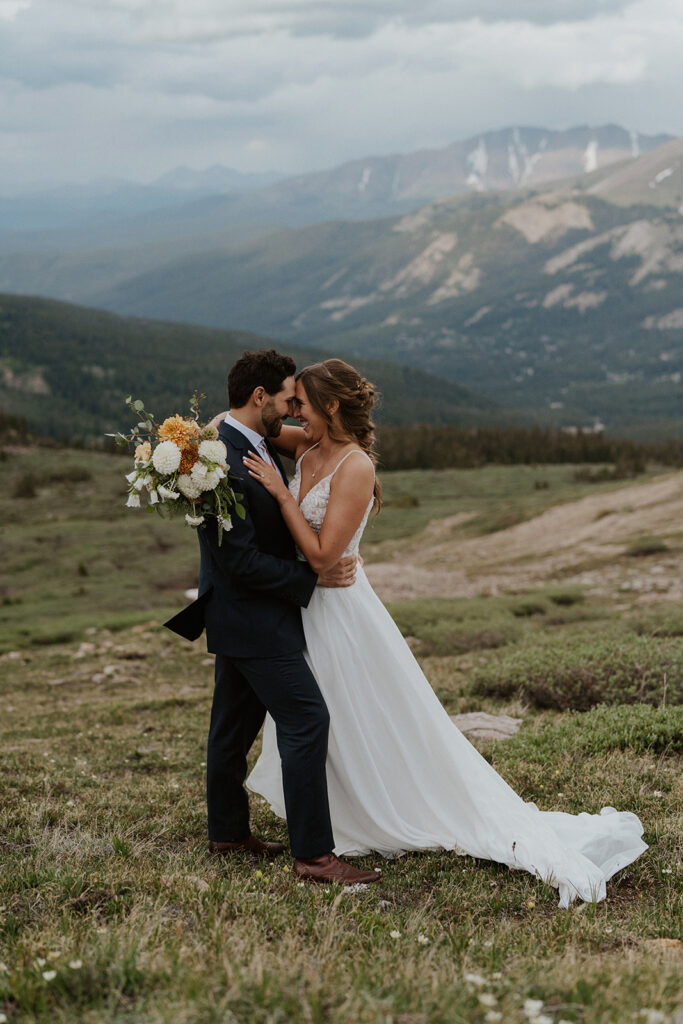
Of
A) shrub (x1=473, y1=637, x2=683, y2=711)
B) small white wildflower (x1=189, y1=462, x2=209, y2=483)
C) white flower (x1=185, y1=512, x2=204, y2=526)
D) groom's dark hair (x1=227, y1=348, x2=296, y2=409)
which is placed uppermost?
groom's dark hair (x1=227, y1=348, x2=296, y2=409)

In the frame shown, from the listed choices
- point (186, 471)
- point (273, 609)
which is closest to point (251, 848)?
point (273, 609)

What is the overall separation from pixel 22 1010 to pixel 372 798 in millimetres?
3558

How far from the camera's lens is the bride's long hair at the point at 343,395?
6.46 metres

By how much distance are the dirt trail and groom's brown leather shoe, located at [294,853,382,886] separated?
17.1 metres

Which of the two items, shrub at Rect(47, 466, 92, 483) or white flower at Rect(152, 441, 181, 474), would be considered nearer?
white flower at Rect(152, 441, 181, 474)

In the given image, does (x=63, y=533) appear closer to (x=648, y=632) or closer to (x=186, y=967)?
(x=648, y=632)

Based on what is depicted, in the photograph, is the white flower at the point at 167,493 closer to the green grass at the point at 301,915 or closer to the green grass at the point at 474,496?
the green grass at the point at 301,915

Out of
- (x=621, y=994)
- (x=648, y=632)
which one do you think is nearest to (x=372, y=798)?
(x=621, y=994)

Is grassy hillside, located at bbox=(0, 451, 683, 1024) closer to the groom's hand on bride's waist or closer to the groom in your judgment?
the groom

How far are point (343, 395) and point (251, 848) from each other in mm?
3655

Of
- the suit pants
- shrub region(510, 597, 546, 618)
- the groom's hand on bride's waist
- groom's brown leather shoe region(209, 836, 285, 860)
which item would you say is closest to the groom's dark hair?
the groom's hand on bride's waist

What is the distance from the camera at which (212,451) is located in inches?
232

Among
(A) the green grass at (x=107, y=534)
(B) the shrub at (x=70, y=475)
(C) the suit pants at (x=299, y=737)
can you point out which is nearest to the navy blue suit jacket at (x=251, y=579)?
(C) the suit pants at (x=299, y=737)

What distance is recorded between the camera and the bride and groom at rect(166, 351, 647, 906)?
20.9 feet
